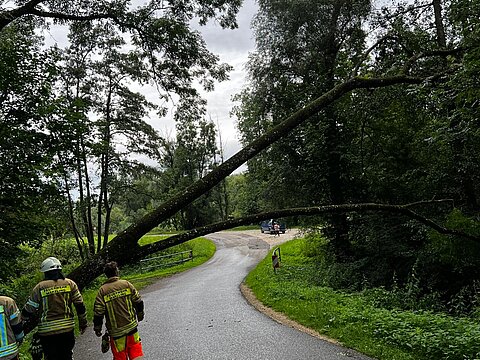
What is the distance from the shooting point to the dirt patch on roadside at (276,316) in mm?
7923

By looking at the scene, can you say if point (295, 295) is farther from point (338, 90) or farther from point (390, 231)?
point (338, 90)

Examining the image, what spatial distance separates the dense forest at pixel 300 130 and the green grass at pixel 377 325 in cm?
177

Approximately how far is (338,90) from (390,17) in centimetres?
802

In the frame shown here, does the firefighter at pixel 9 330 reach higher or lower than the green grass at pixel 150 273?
higher

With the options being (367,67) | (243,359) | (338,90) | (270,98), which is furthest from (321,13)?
(243,359)

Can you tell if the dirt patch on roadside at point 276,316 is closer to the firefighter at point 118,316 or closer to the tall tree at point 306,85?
the firefighter at point 118,316

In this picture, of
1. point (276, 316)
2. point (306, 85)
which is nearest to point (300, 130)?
point (306, 85)

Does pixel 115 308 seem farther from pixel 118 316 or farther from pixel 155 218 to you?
pixel 155 218

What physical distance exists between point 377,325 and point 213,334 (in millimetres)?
3254

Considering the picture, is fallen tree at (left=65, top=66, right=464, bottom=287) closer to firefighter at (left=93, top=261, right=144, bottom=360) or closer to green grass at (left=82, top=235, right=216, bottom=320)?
firefighter at (left=93, top=261, right=144, bottom=360)

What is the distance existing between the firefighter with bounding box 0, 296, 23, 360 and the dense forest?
32.9 inches

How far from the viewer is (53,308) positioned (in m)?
5.12

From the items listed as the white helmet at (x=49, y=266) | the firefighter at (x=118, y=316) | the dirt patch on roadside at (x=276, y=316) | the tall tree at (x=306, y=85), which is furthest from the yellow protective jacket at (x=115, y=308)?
the tall tree at (x=306, y=85)

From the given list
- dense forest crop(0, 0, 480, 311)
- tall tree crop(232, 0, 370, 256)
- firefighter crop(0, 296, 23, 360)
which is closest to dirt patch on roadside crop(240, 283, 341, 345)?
dense forest crop(0, 0, 480, 311)
